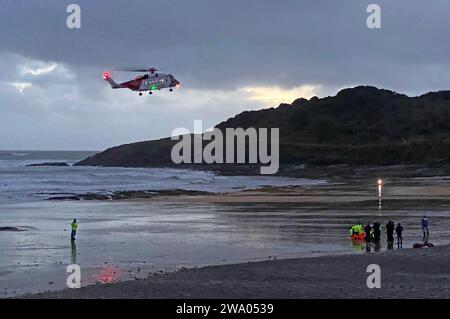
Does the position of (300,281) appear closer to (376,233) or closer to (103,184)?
(376,233)

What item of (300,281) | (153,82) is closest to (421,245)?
(300,281)

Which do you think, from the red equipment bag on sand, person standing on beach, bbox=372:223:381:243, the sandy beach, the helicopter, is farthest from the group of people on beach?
the helicopter

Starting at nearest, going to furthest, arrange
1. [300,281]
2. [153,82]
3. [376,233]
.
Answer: [300,281]
[376,233]
[153,82]

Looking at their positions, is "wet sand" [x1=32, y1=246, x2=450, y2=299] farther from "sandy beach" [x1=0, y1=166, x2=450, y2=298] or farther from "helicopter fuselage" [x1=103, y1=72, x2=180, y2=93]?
"helicopter fuselage" [x1=103, y1=72, x2=180, y2=93]

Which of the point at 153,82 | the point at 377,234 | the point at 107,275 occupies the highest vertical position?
the point at 153,82

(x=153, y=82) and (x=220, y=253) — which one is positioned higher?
(x=153, y=82)

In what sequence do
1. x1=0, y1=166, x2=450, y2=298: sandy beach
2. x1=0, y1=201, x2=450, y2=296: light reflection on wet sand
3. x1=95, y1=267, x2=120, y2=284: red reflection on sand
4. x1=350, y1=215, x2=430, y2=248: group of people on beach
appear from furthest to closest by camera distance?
x1=350, y1=215, x2=430, y2=248: group of people on beach
x1=0, y1=201, x2=450, y2=296: light reflection on wet sand
x1=95, y1=267, x2=120, y2=284: red reflection on sand
x1=0, y1=166, x2=450, y2=298: sandy beach
